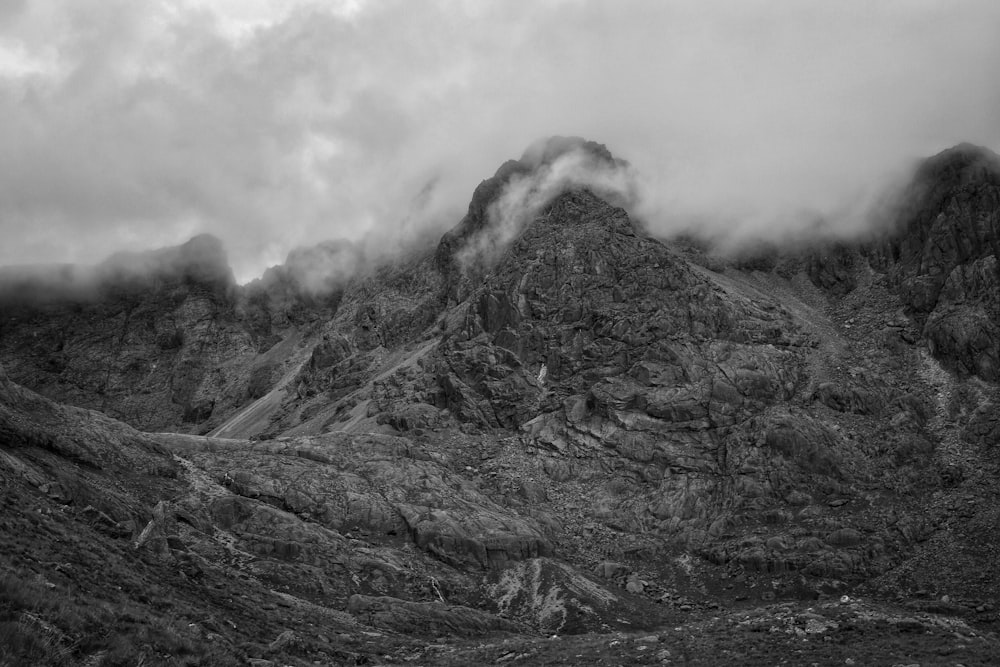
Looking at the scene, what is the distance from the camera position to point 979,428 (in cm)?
7556

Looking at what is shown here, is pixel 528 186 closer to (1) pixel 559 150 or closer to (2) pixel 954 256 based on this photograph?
(1) pixel 559 150

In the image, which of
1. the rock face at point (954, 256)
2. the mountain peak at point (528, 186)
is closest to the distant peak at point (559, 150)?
the mountain peak at point (528, 186)

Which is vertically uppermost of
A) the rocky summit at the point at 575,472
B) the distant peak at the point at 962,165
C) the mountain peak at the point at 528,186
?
the mountain peak at the point at 528,186

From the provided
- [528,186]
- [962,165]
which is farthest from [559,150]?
[962,165]

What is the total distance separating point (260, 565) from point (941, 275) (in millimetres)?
102343

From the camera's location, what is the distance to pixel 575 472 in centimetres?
8581

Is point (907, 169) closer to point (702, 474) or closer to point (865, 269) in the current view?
point (865, 269)

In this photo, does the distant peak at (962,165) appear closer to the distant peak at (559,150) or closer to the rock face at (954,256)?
the rock face at (954,256)

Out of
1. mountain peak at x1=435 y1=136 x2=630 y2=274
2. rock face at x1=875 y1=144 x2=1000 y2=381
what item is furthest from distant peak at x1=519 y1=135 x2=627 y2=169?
rock face at x1=875 y1=144 x2=1000 y2=381

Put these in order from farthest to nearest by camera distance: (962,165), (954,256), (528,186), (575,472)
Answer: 1. (528,186)
2. (962,165)
3. (954,256)
4. (575,472)

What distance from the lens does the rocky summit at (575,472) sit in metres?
39.6

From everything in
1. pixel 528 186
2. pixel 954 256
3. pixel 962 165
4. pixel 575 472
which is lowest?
pixel 575 472

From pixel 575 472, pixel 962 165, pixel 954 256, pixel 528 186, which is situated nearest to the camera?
pixel 575 472

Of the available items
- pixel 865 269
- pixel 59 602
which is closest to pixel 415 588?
pixel 59 602
